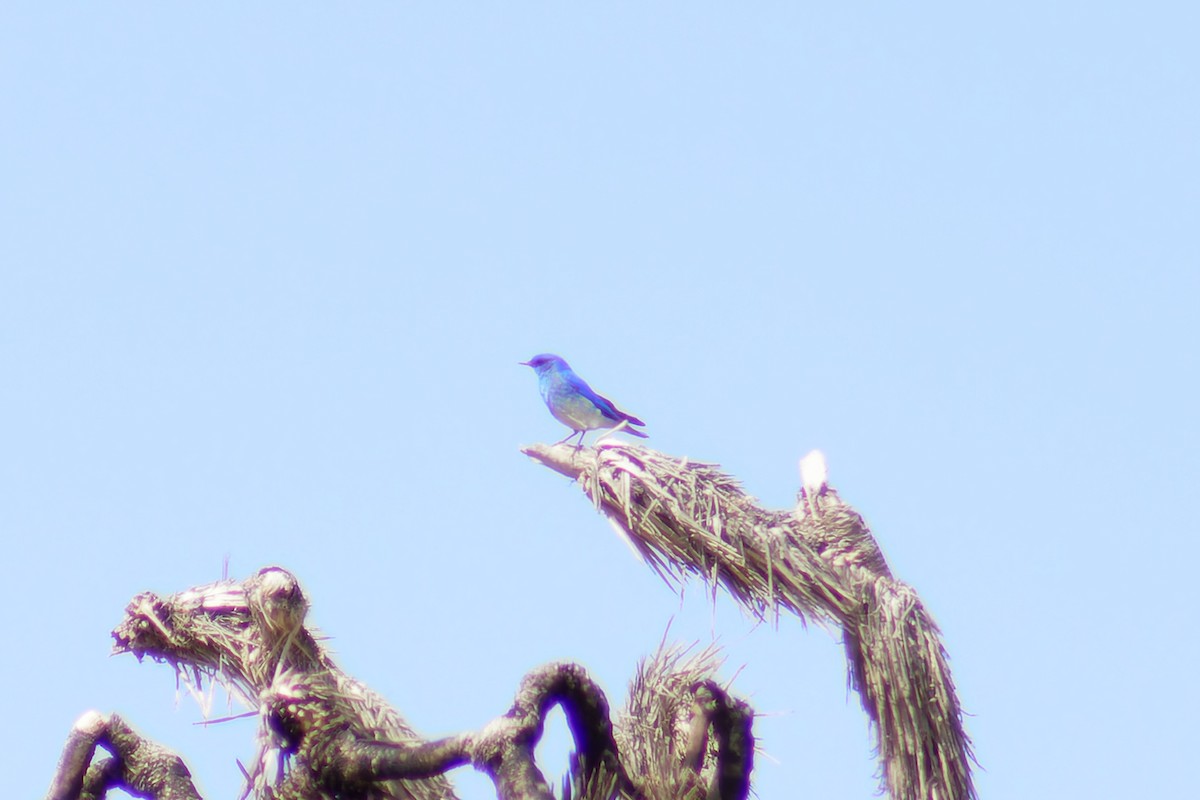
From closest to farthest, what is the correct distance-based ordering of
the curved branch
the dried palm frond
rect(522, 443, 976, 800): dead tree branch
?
1. the dried palm frond
2. the curved branch
3. rect(522, 443, 976, 800): dead tree branch

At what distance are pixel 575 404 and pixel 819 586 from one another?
176 inches

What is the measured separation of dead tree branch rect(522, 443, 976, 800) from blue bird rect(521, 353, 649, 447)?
3.24m

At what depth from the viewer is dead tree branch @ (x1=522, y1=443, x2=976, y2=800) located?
7.80 m

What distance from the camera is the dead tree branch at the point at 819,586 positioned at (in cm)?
780

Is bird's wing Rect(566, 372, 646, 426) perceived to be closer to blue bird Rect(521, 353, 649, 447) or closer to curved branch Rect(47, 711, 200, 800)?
blue bird Rect(521, 353, 649, 447)

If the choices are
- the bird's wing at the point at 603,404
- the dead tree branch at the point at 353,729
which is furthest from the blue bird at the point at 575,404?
the dead tree branch at the point at 353,729

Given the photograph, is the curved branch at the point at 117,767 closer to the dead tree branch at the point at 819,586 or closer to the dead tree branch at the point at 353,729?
the dead tree branch at the point at 353,729

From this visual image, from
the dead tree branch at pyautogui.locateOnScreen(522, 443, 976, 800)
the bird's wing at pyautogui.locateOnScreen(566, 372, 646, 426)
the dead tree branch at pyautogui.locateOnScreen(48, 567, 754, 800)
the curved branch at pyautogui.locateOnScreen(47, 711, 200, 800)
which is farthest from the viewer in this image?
the bird's wing at pyautogui.locateOnScreen(566, 372, 646, 426)

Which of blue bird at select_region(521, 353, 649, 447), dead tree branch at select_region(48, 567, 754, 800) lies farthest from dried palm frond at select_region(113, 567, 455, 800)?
blue bird at select_region(521, 353, 649, 447)

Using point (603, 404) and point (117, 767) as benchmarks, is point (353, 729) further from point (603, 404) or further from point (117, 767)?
point (603, 404)

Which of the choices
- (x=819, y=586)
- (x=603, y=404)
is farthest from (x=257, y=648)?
(x=603, y=404)

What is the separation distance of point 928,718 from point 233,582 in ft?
10.1

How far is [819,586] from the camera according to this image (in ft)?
26.0

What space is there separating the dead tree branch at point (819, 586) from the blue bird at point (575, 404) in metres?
3.24
